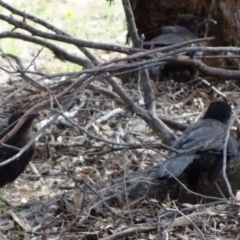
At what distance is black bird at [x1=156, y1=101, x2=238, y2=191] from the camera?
17.0ft

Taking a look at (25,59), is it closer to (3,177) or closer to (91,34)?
(91,34)

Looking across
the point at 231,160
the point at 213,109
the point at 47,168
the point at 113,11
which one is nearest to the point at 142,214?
the point at 231,160

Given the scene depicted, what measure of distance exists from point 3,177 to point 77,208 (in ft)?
2.97

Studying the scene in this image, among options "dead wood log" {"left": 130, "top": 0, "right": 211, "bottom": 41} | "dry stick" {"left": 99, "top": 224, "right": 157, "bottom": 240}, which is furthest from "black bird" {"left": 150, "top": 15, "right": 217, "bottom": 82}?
"dry stick" {"left": 99, "top": 224, "right": 157, "bottom": 240}

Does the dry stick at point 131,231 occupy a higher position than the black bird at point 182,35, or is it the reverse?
the dry stick at point 131,231

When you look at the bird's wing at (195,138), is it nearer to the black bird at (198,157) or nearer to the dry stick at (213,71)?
the black bird at (198,157)

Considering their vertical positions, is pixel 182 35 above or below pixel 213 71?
below

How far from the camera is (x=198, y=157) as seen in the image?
5.36m

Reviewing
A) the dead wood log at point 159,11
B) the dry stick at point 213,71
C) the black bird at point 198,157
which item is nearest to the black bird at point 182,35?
the dead wood log at point 159,11

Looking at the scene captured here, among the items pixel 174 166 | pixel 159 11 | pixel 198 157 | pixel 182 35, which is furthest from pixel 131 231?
pixel 159 11

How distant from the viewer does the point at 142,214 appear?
4.95m

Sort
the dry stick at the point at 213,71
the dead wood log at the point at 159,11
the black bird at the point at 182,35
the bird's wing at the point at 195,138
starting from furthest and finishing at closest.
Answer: the dead wood log at the point at 159,11 < the black bird at the point at 182,35 < the bird's wing at the point at 195,138 < the dry stick at the point at 213,71

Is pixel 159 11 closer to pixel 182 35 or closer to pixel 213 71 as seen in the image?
pixel 182 35

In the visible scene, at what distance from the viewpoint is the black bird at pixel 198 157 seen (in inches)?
205
